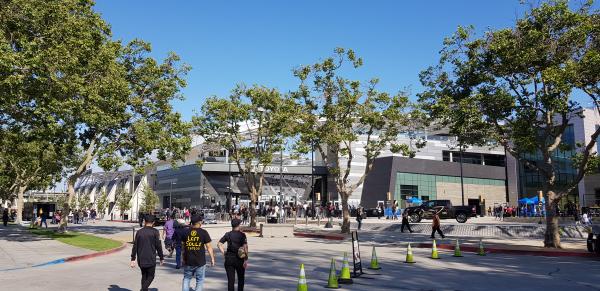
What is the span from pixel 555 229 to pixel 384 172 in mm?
49429

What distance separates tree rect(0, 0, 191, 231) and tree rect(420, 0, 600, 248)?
15.5 m

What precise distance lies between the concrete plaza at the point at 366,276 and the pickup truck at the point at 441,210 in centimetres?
2279

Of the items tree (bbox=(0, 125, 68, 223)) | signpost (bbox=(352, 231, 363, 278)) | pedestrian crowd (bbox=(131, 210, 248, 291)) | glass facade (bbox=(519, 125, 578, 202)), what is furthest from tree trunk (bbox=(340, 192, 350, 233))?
glass facade (bbox=(519, 125, 578, 202))

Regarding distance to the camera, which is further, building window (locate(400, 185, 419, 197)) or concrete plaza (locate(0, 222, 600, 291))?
building window (locate(400, 185, 419, 197))

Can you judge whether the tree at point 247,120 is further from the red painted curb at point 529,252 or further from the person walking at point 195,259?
the person walking at point 195,259

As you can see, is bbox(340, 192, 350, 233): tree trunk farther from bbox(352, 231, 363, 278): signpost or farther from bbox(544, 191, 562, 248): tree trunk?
bbox(352, 231, 363, 278): signpost

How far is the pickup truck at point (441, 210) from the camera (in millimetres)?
41781

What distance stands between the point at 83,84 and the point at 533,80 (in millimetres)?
19857

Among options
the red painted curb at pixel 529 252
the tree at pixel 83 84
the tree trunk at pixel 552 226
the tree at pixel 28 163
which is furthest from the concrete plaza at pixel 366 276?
the tree at pixel 28 163

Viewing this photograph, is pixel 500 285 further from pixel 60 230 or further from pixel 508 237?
pixel 60 230

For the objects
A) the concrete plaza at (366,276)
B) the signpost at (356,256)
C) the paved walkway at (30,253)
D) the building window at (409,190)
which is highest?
the building window at (409,190)

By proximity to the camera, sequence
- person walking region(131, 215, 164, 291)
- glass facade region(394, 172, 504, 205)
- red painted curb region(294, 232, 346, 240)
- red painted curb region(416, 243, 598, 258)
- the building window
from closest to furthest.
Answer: person walking region(131, 215, 164, 291)
red painted curb region(416, 243, 598, 258)
red painted curb region(294, 232, 346, 240)
glass facade region(394, 172, 504, 205)
the building window

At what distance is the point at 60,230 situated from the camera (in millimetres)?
31828

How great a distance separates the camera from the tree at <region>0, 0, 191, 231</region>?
783 inches
